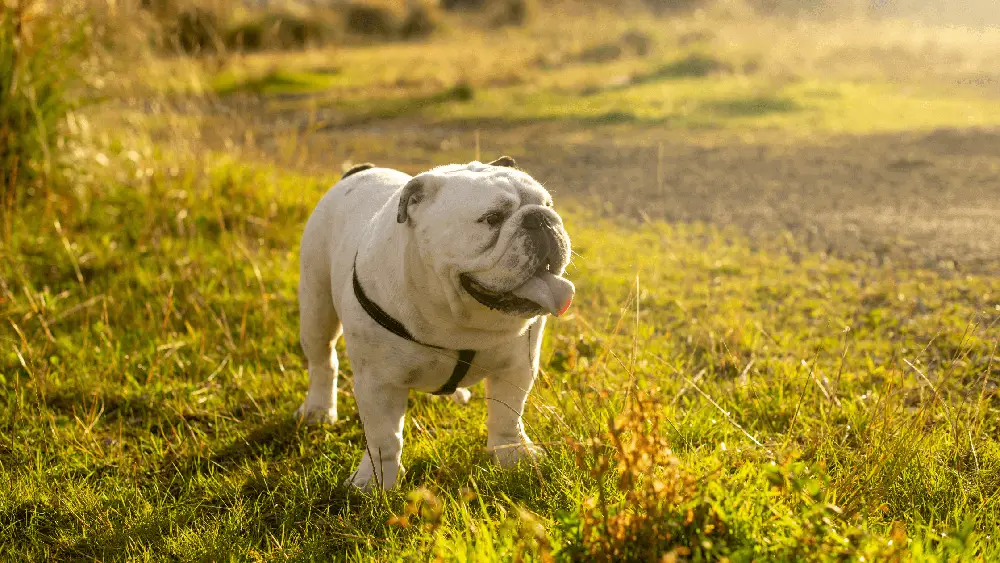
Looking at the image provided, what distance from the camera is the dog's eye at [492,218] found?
264cm

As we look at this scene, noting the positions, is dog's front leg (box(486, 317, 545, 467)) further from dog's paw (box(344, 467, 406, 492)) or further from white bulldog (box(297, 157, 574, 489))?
dog's paw (box(344, 467, 406, 492))

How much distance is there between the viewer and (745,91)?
1534cm

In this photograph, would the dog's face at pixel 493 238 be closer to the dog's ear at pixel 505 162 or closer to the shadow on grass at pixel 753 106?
the dog's ear at pixel 505 162

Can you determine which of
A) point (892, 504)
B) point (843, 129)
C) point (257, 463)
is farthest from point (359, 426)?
point (843, 129)

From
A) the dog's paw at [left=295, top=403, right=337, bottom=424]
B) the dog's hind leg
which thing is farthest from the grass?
the dog's paw at [left=295, top=403, right=337, bottom=424]

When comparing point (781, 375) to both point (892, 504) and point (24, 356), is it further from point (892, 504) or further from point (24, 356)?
point (24, 356)

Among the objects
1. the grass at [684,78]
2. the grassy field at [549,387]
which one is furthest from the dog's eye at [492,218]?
the grass at [684,78]

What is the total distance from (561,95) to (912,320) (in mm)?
12161

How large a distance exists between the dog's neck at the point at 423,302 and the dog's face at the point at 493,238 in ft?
0.21

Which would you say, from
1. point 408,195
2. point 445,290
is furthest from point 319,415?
point 408,195

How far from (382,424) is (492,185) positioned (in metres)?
1.08

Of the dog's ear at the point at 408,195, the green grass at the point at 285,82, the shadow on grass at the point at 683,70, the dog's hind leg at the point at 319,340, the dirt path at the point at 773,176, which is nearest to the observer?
the dog's ear at the point at 408,195

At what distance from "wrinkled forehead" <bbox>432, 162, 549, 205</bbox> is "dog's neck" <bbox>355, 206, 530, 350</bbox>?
0.25 metres

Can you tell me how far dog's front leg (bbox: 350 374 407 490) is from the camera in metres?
3.06
